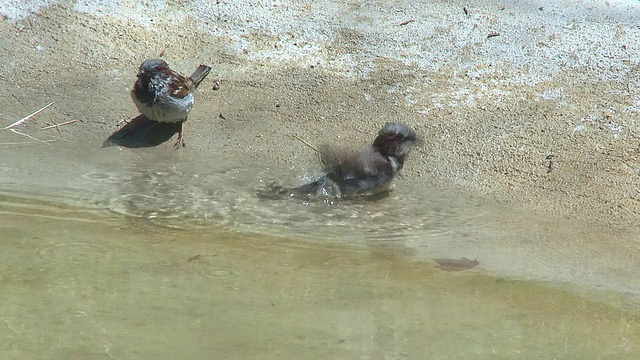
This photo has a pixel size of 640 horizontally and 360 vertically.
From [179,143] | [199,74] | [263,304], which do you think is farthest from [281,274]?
[199,74]

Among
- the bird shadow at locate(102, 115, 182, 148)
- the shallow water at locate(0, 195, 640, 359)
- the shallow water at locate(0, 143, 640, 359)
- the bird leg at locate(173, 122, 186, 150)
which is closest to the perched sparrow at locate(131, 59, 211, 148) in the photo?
the bird leg at locate(173, 122, 186, 150)

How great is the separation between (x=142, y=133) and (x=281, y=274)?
3.10 meters

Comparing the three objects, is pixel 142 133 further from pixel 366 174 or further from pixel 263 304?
pixel 263 304

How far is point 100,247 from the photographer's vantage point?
535 centimetres

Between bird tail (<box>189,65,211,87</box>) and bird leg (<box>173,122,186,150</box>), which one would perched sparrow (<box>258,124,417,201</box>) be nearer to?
bird leg (<box>173,122,186,150</box>)

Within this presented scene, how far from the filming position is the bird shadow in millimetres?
7445

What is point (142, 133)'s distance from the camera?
764cm

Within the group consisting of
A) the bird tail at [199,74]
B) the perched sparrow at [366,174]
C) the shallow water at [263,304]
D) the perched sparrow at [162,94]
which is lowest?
the shallow water at [263,304]

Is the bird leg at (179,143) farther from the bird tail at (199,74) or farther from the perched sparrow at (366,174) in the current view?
the perched sparrow at (366,174)

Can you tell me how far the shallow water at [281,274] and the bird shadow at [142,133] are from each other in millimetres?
580

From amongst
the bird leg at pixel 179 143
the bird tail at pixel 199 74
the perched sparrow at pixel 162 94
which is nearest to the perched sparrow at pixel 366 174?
the bird leg at pixel 179 143

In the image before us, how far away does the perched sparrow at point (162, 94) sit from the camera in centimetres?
733

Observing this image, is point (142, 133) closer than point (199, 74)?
Yes

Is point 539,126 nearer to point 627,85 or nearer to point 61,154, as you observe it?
point 627,85
